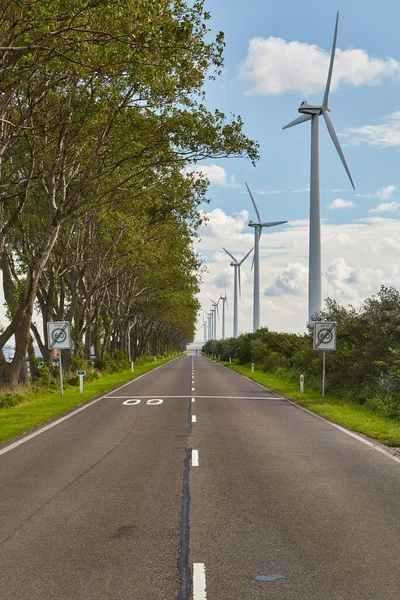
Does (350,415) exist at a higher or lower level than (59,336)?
lower

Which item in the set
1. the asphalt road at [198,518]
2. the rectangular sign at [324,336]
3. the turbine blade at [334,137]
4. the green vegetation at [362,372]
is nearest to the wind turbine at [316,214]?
the turbine blade at [334,137]

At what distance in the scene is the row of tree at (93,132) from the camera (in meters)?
13.3

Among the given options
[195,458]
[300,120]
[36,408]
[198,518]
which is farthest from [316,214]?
[198,518]

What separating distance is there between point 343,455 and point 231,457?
7.05 feet

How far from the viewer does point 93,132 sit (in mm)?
22297

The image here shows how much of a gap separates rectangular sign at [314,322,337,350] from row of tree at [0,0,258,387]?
770cm

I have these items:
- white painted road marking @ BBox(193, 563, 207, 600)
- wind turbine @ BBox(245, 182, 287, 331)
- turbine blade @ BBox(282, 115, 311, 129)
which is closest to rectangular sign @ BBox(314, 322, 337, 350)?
white painted road marking @ BBox(193, 563, 207, 600)

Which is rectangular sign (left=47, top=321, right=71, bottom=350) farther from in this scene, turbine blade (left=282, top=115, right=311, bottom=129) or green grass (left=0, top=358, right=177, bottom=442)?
turbine blade (left=282, top=115, right=311, bottom=129)

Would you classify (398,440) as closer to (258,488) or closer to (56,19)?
(258,488)

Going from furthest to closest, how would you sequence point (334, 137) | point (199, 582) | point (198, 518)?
point (334, 137)
point (198, 518)
point (199, 582)

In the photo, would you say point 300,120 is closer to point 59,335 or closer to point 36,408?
point 59,335

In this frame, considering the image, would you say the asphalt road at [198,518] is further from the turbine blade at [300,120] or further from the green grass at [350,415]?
the turbine blade at [300,120]

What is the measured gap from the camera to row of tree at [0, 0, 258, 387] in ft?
43.6

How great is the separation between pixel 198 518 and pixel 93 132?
1722 cm
